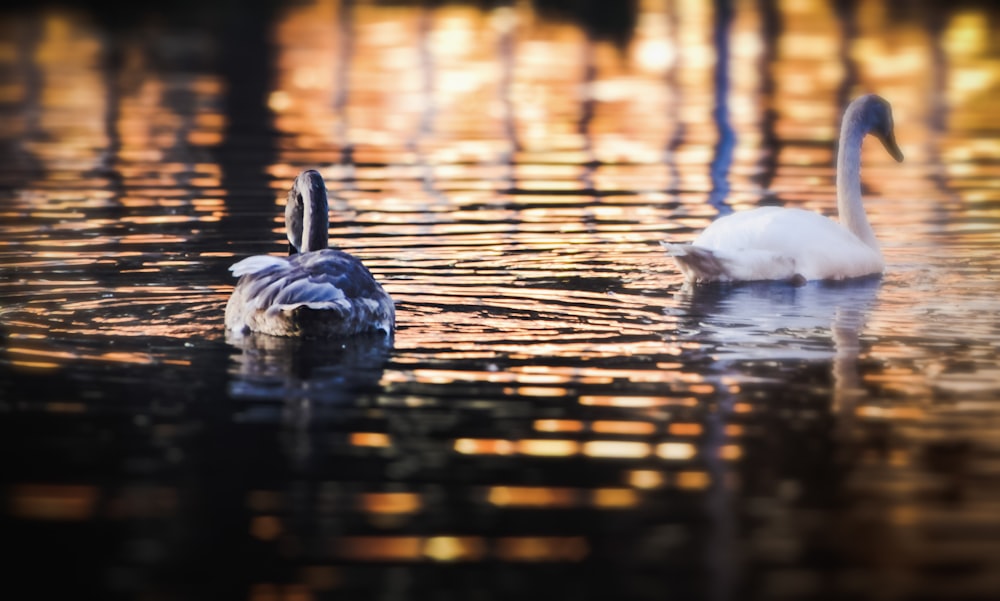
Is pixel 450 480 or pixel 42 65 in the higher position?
pixel 42 65

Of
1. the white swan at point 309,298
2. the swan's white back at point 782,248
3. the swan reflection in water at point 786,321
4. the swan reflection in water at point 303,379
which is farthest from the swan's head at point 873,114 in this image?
the swan reflection in water at point 303,379

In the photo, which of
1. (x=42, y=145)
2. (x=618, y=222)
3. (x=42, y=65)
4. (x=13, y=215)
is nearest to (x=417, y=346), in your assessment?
(x=618, y=222)

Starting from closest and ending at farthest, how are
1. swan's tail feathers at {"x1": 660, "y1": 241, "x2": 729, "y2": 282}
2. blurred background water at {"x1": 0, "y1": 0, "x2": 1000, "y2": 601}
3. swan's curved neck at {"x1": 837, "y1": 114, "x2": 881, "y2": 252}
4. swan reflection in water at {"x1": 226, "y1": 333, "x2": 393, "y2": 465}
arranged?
blurred background water at {"x1": 0, "y1": 0, "x2": 1000, "y2": 601} < swan reflection in water at {"x1": 226, "y1": 333, "x2": 393, "y2": 465} < swan's tail feathers at {"x1": 660, "y1": 241, "x2": 729, "y2": 282} < swan's curved neck at {"x1": 837, "y1": 114, "x2": 881, "y2": 252}

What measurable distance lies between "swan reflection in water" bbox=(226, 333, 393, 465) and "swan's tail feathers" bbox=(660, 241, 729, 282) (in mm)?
2492

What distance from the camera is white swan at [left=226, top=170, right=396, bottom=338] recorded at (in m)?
10.1

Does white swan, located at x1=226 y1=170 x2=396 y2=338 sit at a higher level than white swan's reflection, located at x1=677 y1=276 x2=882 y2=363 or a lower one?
higher

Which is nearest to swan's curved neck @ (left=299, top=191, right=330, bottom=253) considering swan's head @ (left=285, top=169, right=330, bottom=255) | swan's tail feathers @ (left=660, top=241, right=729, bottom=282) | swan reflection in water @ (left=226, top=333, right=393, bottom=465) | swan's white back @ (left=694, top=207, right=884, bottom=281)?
swan's head @ (left=285, top=169, right=330, bottom=255)

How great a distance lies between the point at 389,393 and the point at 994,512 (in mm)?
2989

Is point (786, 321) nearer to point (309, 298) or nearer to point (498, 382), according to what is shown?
point (498, 382)

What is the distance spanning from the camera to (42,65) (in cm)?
3447

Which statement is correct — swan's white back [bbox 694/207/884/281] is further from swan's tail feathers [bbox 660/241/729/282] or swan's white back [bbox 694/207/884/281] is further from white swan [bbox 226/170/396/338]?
white swan [bbox 226/170/396/338]

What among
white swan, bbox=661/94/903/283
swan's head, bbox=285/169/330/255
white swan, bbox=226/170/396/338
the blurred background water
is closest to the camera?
the blurred background water

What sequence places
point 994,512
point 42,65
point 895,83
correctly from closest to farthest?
point 994,512
point 895,83
point 42,65

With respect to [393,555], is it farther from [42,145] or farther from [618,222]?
[42,145]
